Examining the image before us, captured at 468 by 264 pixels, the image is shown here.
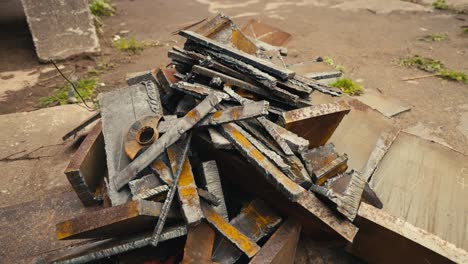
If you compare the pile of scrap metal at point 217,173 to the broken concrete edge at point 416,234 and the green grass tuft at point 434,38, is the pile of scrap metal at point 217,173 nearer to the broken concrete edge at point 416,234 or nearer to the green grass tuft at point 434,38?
the broken concrete edge at point 416,234

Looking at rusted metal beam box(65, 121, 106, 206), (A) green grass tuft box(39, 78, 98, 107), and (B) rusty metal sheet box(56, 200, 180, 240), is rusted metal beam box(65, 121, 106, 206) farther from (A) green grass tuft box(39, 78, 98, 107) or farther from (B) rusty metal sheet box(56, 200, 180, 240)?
(A) green grass tuft box(39, 78, 98, 107)

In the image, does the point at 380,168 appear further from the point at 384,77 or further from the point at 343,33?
the point at 343,33

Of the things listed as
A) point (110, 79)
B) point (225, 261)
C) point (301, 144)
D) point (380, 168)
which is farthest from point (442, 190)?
point (110, 79)

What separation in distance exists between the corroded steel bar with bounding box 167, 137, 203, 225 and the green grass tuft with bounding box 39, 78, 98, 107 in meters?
3.59

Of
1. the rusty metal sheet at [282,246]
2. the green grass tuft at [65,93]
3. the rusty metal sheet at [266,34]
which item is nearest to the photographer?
the rusty metal sheet at [282,246]

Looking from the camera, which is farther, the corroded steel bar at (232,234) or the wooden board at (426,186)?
the wooden board at (426,186)

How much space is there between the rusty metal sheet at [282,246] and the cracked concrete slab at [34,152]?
8.11 feet

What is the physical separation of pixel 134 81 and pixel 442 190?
Answer: 11.5 ft

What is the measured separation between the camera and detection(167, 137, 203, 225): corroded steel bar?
2.35 m

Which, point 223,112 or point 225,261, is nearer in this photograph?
point 225,261

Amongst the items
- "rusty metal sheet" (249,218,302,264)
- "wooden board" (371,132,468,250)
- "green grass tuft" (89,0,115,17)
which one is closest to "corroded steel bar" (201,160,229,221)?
"rusty metal sheet" (249,218,302,264)

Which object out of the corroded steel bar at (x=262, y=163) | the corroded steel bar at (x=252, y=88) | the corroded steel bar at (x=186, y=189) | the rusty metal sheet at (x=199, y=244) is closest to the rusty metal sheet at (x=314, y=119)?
the corroded steel bar at (x=252, y=88)

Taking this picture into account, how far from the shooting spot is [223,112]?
2756mm

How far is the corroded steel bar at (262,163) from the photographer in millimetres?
2338
